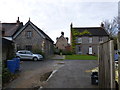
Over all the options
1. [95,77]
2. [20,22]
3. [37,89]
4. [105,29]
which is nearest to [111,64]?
[95,77]

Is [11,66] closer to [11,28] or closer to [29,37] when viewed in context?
[29,37]

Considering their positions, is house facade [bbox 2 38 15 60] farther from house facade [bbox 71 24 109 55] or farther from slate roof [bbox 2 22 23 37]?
house facade [bbox 71 24 109 55]

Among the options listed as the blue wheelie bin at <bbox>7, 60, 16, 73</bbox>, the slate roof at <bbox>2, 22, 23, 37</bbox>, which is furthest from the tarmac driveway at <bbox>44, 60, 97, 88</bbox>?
the slate roof at <bbox>2, 22, 23, 37</bbox>

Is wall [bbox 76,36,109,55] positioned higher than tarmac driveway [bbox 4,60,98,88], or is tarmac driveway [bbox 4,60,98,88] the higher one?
wall [bbox 76,36,109,55]

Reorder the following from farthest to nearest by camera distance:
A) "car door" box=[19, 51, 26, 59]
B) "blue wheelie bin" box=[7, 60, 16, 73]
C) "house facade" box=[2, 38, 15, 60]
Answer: "car door" box=[19, 51, 26, 59], "house facade" box=[2, 38, 15, 60], "blue wheelie bin" box=[7, 60, 16, 73]

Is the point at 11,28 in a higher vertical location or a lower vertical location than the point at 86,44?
higher

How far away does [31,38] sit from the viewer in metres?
30.4

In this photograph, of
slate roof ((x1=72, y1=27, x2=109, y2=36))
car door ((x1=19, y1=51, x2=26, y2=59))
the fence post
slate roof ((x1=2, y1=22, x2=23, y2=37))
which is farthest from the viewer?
slate roof ((x1=72, y1=27, x2=109, y2=36))

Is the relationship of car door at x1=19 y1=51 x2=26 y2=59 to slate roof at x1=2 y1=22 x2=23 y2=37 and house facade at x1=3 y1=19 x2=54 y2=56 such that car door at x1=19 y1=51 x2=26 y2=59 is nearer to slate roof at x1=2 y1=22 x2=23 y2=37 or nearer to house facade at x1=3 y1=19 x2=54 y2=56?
house facade at x1=3 y1=19 x2=54 y2=56

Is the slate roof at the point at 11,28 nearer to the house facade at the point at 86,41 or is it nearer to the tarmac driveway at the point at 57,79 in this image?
the house facade at the point at 86,41

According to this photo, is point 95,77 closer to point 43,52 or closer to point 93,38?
point 43,52

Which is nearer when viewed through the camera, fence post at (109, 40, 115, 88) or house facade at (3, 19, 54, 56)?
fence post at (109, 40, 115, 88)

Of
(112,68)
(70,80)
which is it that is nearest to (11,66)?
(70,80)

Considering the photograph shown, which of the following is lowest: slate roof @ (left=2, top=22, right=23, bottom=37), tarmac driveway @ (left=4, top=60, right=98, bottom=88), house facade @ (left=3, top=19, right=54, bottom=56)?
tarmac driveway @ (left=4, top=60, right=98, bottom=88)
